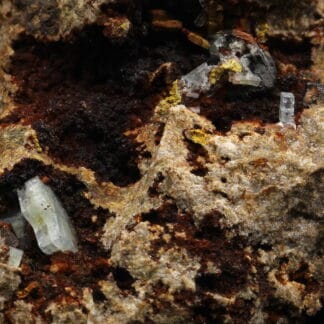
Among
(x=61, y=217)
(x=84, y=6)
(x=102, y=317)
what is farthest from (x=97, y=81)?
(x=102, y=317)

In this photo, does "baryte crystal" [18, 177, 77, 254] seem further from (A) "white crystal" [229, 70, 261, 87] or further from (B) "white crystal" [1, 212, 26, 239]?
(A) "white crystal" [229, 70, 261, 87]

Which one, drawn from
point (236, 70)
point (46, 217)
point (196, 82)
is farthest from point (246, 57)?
point (46, 217)

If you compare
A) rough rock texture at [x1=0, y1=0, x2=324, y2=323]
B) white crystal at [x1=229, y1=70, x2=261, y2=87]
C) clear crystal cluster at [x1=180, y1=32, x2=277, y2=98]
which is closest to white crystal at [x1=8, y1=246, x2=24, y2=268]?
rough rock texture at [x1=0, y1=0, x2=324, y2=323]

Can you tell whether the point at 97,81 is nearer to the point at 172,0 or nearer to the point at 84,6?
the point at 84,6

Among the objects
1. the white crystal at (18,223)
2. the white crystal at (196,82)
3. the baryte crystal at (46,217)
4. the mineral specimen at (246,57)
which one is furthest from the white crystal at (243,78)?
the white crystal at (18,223)

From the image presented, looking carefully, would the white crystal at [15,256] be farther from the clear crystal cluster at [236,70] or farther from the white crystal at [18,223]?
the clear crystal cluster at [236,70]

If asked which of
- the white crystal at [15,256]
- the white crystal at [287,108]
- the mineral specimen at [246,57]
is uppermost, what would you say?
the mineral specimen at [246,57]
